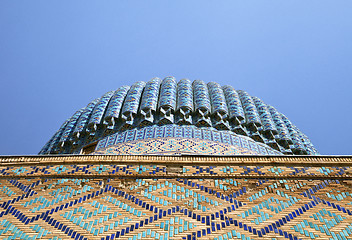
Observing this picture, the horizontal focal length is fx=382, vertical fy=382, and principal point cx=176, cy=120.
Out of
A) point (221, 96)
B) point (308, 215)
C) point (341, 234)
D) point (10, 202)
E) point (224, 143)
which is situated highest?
point (221, 96)

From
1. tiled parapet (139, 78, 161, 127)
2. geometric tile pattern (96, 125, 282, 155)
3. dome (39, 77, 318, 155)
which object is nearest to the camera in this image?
geometric tile pattern (96, 125, 282, 155)

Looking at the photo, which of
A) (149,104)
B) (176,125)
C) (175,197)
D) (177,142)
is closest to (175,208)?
(175,197)

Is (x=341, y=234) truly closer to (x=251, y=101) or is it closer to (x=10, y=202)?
(x=10, y=202)

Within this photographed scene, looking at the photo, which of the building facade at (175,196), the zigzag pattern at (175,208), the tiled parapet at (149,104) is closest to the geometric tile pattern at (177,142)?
the tiled parapet at (149,104)

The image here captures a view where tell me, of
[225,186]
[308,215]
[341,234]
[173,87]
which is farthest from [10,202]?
[173,87]

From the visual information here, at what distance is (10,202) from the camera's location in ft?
9.63

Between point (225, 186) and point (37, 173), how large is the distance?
62.2 inches

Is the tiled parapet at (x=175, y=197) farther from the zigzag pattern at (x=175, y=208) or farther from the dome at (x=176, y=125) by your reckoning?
the dome at (x=176, y=125)

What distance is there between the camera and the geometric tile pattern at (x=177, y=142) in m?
6.25

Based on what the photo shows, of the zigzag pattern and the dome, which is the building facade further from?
the dome

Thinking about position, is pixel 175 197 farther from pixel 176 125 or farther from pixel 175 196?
pixel 176 125

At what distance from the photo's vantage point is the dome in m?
6.50

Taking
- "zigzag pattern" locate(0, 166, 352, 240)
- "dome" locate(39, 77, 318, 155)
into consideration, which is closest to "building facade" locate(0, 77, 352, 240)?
"zigzag pattern" locate(0, 166, 352, 240)

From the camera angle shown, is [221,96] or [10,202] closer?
[10,202]
